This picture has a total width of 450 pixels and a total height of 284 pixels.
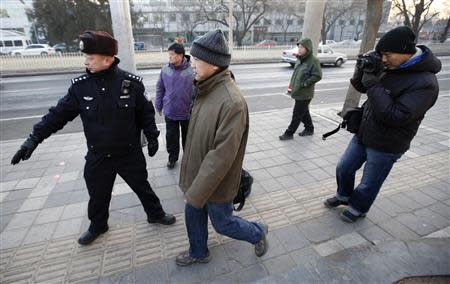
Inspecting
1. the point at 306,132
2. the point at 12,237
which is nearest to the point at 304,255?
the point at 12,237

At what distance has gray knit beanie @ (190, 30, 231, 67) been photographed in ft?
5.86

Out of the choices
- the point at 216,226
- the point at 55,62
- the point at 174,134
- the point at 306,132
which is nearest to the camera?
the point at 216,226

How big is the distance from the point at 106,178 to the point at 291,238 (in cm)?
192

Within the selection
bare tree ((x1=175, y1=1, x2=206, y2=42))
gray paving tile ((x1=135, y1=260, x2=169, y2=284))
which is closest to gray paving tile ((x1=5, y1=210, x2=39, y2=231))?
gray paving tile ((x1=135, y1=260, x2=169, y2=284))

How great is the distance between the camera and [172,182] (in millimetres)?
3891

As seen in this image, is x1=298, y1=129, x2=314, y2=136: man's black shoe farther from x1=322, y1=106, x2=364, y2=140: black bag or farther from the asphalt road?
x1=322, y1=106, x2=364, y2=140: black bag

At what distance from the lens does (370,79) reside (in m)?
2.35

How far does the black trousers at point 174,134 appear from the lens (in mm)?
3990

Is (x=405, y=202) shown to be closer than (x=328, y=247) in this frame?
No

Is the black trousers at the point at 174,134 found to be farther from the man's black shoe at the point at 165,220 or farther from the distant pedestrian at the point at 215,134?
the distant pedestrian at the point at 215,134

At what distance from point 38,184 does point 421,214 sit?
200 inches

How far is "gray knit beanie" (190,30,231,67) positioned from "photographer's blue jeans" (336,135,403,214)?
1790 millimetres

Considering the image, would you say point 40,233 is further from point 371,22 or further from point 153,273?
point 371,22

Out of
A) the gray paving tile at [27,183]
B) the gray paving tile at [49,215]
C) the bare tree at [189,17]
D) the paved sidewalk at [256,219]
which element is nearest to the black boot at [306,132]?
the paved sidewalk at [256,219]
